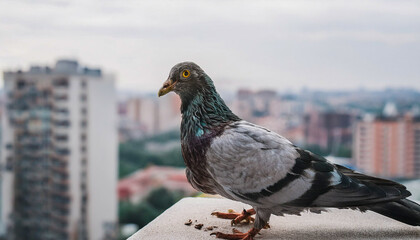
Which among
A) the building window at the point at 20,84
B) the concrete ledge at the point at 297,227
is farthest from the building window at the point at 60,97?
the concrete ledge at the point at 297,227

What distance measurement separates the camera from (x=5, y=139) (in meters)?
11.8

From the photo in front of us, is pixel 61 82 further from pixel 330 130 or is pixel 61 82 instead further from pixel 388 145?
pixel 388 145

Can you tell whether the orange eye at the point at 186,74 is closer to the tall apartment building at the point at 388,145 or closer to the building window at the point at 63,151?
the tall apartment building at the point at 388,145

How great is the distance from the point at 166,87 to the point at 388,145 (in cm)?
965

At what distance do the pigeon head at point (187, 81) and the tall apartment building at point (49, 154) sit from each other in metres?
10.4

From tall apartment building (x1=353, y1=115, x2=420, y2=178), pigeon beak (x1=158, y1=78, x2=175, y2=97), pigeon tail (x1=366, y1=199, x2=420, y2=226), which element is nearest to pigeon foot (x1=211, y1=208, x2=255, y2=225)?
pigeon tail (x1=366, y1=199, x2=420, y2=226)

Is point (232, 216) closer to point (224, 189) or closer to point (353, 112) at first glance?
point (224, 189)

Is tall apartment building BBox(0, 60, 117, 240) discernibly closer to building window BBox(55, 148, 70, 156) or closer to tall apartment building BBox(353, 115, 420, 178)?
building window BBox(55, 148, 70, 156)

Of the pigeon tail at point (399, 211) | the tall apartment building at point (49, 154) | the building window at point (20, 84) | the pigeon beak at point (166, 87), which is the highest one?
the pigeon beak at point (166, 87)

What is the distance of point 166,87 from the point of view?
6.01ft

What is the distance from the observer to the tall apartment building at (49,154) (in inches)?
461

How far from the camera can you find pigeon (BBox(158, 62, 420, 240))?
1.69 meters

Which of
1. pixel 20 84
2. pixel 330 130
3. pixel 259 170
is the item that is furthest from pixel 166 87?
pixel 20 84

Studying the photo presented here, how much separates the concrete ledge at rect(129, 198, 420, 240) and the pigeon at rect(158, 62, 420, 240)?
0.11 m
